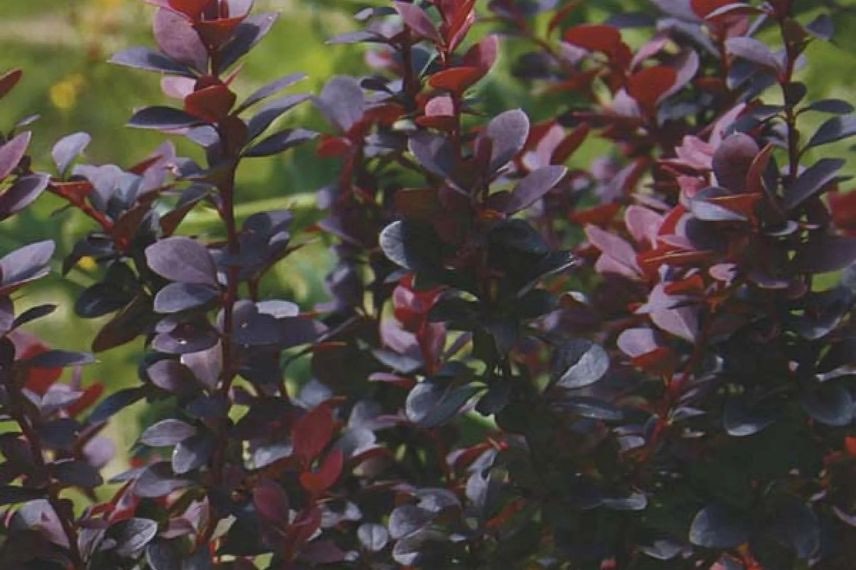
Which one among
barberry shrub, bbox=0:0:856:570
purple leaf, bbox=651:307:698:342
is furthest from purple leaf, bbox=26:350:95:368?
purple leaf, bbox=651:307:698:342

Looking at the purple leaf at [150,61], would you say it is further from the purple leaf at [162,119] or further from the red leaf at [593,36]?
the red leaf at [593,36]

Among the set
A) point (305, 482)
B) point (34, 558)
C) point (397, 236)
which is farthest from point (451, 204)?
point (34, 558)

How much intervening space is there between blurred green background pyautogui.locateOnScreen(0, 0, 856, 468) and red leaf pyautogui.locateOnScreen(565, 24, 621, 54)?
0.19m

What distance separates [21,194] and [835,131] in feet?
1.52

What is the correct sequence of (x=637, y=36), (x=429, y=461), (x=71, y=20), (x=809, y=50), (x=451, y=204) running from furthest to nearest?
(x=71, y=20), (x=637, y=36), (x=809, y=50), (x=429, y=461), (x=451, y=204)

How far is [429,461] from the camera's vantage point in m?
0.97

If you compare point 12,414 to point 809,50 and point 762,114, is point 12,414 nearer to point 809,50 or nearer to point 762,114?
point 762,114

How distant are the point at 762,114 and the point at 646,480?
0.23 m

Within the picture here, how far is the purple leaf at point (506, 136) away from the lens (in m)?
0.77

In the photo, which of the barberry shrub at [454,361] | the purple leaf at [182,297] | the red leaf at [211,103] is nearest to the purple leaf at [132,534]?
the barberry shrub at [454,361]

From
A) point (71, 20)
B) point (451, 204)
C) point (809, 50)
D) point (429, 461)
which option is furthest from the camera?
point (71, 20)

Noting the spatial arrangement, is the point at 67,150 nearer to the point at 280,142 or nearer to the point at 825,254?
the point at 280,142

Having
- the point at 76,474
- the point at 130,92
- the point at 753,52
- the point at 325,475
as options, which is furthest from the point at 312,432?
the point at 130,92

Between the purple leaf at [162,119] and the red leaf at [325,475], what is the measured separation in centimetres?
20
